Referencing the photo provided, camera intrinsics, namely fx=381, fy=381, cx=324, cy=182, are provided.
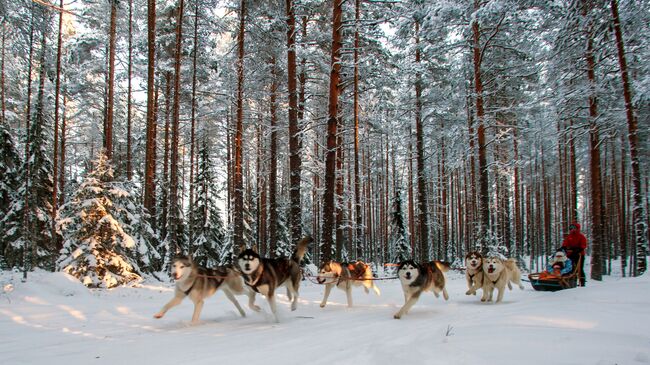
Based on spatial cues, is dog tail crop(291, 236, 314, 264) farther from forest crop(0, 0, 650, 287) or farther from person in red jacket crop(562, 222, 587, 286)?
person in red jacket crop(562, 222, 587, 286)

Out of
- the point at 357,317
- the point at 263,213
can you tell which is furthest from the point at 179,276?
the point at 263,213

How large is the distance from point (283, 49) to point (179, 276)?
37.8ft

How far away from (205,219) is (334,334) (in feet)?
70.4

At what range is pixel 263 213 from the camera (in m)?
32.6

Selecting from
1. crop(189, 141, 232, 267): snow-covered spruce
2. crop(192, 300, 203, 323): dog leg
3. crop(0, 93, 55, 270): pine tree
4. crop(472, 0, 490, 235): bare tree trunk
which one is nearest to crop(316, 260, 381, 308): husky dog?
crop(192, 300, 203, 323): dog leg

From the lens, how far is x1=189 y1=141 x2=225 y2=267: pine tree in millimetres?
24484

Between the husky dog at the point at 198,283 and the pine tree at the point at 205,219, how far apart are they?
59.5 feet

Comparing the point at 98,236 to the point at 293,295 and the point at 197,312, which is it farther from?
the point at 293,295

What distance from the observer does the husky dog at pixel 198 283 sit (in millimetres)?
5969

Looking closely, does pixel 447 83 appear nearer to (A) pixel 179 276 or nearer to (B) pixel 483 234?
Result: (B) pixel 483 234

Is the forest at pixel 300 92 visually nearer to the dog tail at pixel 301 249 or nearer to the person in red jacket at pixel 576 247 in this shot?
the dog tail at pixel 301 249

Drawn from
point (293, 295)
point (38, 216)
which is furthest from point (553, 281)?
point (38, 216)

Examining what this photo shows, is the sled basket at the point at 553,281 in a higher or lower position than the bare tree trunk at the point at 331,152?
lower

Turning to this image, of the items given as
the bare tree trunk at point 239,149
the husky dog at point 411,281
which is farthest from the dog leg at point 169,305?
the bare tree trunk at point 239,149
